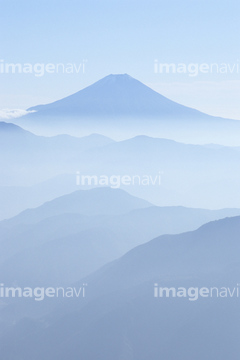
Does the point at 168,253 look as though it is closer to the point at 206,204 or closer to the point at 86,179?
the point at 206,204

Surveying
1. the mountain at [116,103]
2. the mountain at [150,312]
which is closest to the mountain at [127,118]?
the mountain at [116,103]

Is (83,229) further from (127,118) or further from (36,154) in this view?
(127,118)

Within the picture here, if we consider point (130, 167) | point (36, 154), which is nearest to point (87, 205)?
point (130, 167)

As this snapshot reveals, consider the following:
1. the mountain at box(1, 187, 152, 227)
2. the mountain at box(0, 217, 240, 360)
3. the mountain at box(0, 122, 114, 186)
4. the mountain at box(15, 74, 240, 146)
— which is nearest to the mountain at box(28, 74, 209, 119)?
the mountain at box(15, 74, 240, 146)

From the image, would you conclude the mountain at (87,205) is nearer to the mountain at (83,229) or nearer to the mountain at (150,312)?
the mountain at (83,229)

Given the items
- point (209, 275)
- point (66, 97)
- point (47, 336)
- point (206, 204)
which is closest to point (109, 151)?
point (66, 97)

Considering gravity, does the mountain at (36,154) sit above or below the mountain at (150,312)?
above
